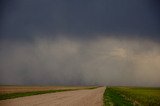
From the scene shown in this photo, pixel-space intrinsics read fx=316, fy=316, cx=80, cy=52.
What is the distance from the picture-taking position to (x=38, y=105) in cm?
2725

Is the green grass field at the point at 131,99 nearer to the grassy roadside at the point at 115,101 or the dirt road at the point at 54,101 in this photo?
the grassy roadside at the point at 115,101

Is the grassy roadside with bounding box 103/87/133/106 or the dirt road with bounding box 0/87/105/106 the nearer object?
the dirt road with bounding box 0/87/105/106

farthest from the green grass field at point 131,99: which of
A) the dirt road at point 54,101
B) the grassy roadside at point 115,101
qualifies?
the dirt road at point 54,101

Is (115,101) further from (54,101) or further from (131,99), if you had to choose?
(131,99)

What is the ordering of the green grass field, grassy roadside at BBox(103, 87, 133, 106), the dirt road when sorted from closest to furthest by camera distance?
the dirt road < grassy roadside at BBox(103, 87, 133, 106) < the green grass field

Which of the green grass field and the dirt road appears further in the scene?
the green grass field

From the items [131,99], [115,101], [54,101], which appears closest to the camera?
[54,101]

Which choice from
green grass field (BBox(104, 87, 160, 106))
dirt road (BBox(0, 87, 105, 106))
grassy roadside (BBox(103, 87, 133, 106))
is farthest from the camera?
green grass field (BBox(104, 87, 160, 106))

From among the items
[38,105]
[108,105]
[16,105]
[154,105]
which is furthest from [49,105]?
[154,105]

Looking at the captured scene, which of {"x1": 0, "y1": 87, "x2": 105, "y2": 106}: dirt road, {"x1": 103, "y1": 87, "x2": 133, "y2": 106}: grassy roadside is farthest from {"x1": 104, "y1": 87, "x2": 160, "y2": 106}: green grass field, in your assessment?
{"x1": 0, "y1": 87, "x2": 105, "y2": 106}: dirt road

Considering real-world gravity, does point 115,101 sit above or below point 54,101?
above

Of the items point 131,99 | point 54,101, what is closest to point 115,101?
point 54,101

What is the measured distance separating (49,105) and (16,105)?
2857 mm

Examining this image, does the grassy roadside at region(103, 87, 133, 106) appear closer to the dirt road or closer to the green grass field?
the green grass field
